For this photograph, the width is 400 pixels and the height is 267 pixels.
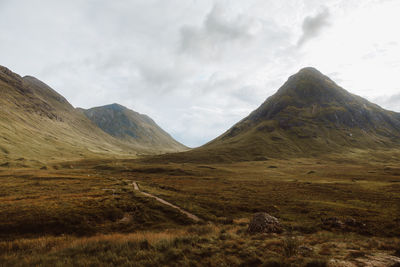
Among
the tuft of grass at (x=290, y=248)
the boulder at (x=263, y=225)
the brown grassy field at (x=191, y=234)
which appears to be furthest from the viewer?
the boulder at (x=263, y=225)

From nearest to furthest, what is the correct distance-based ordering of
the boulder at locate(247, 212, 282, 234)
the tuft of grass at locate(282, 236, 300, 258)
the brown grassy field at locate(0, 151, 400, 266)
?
the brown grassy field at locate(0, 151, 400, 266) → the tuft of grass at locate(282, 236, 300, 258) → the boulder at locate(247, 212, 282, 234)

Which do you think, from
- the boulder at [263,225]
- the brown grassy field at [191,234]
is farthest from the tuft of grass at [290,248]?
the boulder at [263,225]

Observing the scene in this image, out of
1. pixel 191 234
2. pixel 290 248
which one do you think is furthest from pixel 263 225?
pixel 191 234

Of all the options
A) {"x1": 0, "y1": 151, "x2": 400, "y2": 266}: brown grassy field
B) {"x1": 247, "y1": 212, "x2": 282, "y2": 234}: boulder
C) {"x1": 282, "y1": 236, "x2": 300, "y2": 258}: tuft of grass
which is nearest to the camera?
{"x1": 0, "y1": 151, "x2": 400, "y2": 266}: brown grassy field

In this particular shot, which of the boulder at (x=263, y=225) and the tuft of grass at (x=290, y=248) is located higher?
the tuft of grass at (x=290, y=248)

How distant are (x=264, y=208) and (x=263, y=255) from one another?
887 inches

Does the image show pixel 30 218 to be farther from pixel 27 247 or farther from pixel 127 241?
pixel 127 241

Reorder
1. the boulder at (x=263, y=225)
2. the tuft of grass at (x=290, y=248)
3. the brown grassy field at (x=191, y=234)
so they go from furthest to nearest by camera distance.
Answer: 1. the boulder at (x=263, y=225)
2. the tuft of grass at (x=290, y=248)
3. the brown grassy field at (x=191, y=234)

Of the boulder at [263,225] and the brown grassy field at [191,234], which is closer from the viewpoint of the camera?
the brown grassy field at [191,234]

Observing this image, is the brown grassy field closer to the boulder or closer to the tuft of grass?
the tuft of grass

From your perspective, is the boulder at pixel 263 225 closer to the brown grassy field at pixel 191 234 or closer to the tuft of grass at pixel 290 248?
the brown grassy field at pixel 191 234

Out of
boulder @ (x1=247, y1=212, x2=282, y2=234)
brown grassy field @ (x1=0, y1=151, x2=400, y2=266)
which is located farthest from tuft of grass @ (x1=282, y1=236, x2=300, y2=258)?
boulder @ (x1=247, y1=212, x2=282, y2=234)

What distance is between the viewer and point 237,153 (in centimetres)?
18612

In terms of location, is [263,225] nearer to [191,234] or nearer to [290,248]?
[290,248]
